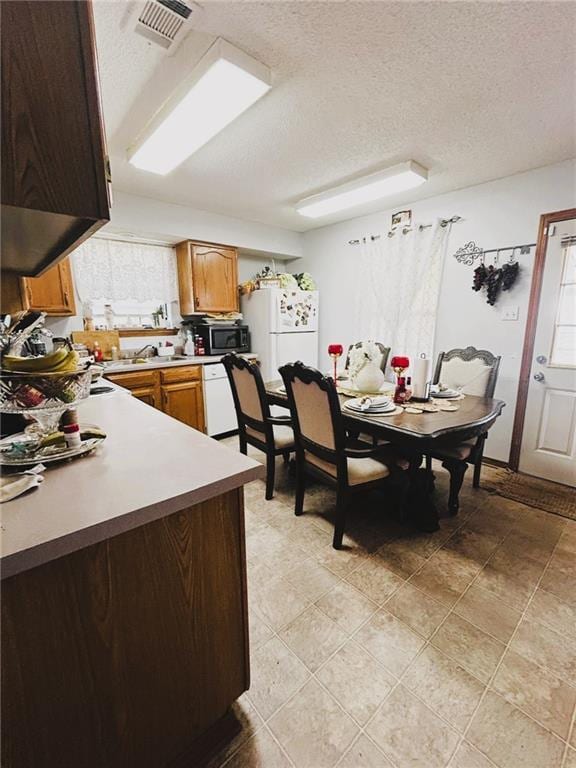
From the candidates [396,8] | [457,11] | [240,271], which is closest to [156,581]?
[396,8]

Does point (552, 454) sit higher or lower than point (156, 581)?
lower

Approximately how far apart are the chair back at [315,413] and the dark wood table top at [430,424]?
20 cm

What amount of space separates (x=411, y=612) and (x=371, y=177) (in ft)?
9.55

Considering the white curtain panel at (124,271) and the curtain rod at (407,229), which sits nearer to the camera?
the curtain rod at (407,229)

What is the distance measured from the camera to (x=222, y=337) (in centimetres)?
383

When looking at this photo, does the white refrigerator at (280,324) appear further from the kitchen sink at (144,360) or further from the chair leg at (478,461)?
the chair leg at (478,461)

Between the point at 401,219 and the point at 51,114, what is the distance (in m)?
3.43

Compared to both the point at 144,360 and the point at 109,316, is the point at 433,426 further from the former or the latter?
the point at 109,316

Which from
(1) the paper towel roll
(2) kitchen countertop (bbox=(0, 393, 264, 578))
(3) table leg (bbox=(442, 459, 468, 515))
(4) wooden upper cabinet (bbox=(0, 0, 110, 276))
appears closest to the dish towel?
(2) kitchen countertop (bbox=(0, 393, 264, 578))

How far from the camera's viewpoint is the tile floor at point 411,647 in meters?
1.04

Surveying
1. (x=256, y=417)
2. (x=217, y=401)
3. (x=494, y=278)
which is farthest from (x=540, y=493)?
(x=217, y=401)

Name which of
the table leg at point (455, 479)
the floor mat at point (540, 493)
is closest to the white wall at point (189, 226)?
the table leg at point (455, 479)

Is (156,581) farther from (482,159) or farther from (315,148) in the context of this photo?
(482,159)

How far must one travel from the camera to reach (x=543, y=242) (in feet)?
8.59
